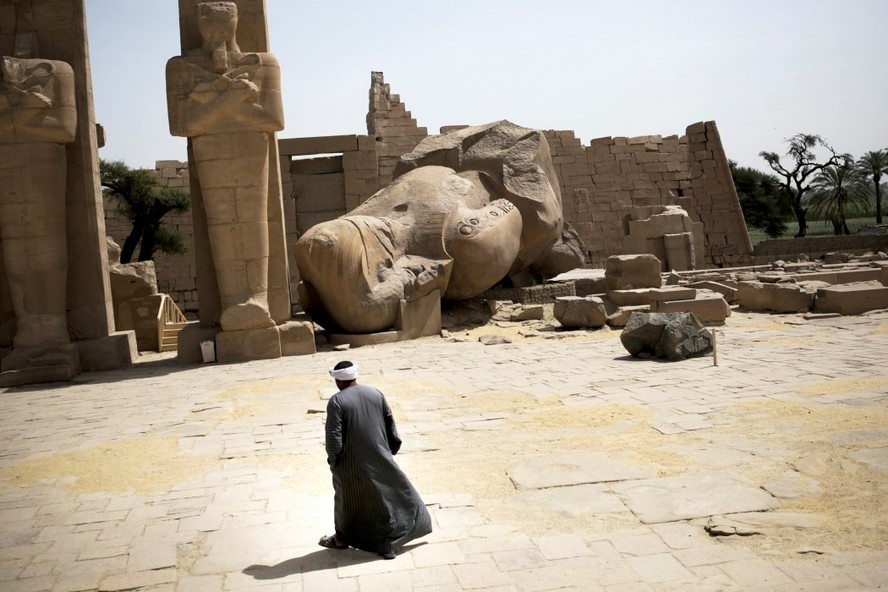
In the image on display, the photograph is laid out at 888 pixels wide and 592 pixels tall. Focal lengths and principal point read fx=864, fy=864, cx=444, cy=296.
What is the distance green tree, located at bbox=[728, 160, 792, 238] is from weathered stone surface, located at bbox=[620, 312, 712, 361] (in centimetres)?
3370

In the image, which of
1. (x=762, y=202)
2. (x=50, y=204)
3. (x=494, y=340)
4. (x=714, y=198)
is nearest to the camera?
(x=50, y=204)

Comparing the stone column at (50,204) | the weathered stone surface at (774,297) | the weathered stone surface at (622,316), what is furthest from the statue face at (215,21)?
the weathered stone surface at (774,297)

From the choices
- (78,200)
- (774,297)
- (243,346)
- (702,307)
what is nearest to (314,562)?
(243,346)

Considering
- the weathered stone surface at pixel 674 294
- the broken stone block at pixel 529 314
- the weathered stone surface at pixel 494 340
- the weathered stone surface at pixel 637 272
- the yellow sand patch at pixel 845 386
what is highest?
the weathered stone surface at pixel 637 272

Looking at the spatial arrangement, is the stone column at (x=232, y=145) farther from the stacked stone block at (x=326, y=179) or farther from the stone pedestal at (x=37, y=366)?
the stacked stone block at (x=326, y=179)

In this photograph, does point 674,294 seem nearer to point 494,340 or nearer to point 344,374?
point 494,340

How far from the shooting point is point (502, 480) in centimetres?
479

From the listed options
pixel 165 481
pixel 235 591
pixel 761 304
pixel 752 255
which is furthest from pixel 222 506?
pixel 752 255

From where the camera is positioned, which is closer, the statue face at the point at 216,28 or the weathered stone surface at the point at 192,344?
the statue face at the point at 216,28

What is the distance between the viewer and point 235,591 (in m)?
3.51

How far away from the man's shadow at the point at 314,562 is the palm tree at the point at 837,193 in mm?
35846

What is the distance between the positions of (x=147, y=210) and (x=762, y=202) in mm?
28924

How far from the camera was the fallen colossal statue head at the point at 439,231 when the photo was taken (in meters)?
10.6

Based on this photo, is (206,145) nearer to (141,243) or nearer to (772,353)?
(772,353)
